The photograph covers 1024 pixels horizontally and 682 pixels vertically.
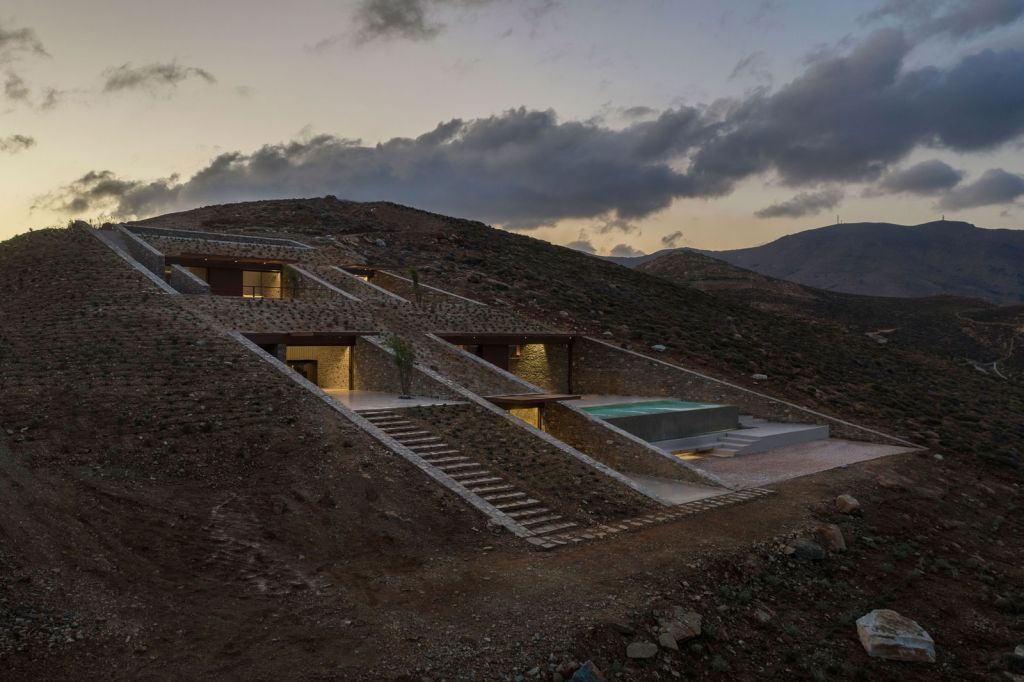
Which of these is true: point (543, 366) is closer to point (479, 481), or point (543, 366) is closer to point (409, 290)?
point (409, 290)

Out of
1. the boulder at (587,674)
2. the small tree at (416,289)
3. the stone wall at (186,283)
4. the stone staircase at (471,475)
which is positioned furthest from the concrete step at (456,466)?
the small tree at (416,289)

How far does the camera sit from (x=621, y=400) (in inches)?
1046

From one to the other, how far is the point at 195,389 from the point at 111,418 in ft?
6.96

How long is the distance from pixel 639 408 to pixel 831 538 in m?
9.84

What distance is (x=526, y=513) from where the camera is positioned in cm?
1370

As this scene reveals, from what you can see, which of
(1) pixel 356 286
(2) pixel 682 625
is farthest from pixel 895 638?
→ (1) pixel 356 286

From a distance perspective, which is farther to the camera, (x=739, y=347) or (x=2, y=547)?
(x=739, y=347)

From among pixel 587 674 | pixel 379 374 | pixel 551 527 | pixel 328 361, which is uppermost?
pixel 328 361

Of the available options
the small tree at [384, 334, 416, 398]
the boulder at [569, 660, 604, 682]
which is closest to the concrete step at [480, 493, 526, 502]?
the boulder at [569, 660, 604, 682]

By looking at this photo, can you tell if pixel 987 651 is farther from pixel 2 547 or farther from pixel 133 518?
pixel 2 547

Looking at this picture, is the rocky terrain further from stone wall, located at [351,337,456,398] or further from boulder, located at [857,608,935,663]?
stone wall, located at [351,337,456,398]

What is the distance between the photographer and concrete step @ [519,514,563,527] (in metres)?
13.3

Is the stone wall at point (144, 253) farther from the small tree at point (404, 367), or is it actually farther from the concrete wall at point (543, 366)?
the concrete wall at point (543, 366)

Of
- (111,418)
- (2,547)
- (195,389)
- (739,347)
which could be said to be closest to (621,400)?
(739,347)
